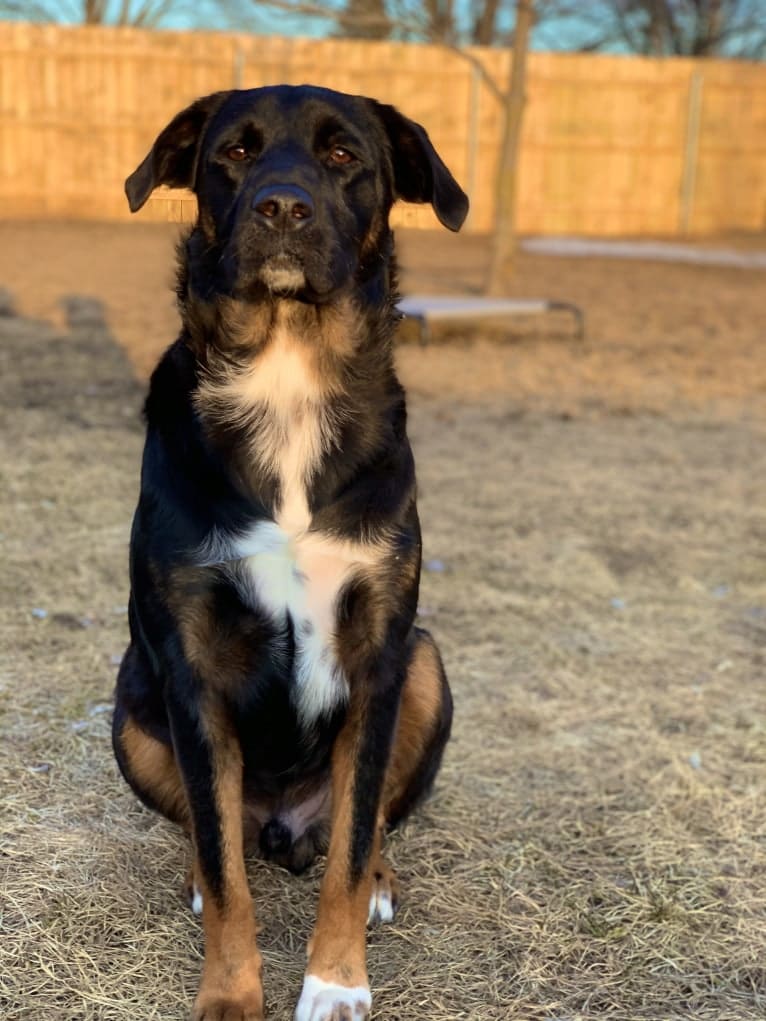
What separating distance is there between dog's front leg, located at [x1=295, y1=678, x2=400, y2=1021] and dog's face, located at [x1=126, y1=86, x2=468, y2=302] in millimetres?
914

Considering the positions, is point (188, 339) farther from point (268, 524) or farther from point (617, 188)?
point (617, 188)

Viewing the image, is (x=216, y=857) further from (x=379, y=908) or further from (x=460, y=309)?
(x=460, y=309)

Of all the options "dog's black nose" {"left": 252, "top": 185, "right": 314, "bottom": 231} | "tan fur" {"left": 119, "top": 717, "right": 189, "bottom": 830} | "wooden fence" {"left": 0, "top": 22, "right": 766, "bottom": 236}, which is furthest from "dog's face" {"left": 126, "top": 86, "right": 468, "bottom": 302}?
"wooden fence" {"left": 0, "top": 22, "right": 766, "bottom": 236}

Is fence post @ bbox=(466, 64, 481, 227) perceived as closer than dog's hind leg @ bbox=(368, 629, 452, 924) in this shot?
No

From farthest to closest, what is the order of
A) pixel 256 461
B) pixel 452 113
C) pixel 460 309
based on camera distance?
pixel 452 113
pixel 460 309
pixel 256 461

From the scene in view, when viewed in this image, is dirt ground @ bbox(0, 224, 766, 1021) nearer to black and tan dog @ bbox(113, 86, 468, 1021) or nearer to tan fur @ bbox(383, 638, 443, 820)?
black and tan dog @ bbox(113, 86, 468, 1021)

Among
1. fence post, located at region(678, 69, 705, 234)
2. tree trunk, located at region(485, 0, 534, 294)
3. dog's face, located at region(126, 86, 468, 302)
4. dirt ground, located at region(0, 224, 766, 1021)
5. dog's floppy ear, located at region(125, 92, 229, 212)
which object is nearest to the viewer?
dog's face, located at region(126, 86, 468, 302)

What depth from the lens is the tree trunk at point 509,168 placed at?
1152 cm

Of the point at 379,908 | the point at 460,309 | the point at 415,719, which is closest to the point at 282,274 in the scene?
the point at 415,719

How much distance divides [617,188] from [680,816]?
A: 61.3ft

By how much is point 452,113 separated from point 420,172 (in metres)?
17.5

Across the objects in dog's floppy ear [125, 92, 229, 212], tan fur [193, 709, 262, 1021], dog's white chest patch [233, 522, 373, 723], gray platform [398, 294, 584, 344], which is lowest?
tan fur [193, 709, 262, 1021]

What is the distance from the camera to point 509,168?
12.1 meters

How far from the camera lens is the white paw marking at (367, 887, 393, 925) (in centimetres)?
270
